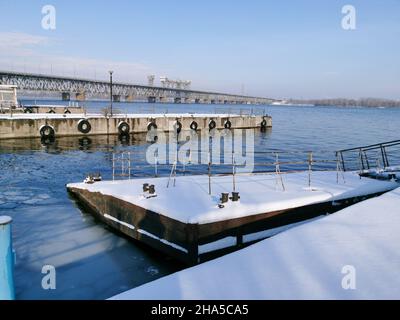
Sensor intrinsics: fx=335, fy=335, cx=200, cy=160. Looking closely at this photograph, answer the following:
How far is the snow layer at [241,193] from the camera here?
10367 mm

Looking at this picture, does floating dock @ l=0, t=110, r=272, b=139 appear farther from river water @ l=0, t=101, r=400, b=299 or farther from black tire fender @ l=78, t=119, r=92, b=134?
river water @ l=0, t=101, r=400, b=299

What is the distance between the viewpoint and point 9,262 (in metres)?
5.37

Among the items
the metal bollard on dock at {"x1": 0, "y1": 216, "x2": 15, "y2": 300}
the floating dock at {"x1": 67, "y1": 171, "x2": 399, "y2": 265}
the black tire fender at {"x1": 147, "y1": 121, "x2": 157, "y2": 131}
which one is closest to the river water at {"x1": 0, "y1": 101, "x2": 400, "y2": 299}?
the floating dock at {"x1": 67, "y1": 171, "x2": 399, "y2": 265}

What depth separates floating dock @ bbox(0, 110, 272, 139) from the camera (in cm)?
3829

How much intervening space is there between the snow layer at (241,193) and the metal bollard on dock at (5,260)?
5.04 metres

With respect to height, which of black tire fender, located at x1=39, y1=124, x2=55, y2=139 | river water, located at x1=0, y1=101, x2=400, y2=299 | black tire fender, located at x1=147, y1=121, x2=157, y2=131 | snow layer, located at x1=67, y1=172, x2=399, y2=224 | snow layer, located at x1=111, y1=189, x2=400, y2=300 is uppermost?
black tire fender, located at x1=147, y1=121, x2=157, y2=131

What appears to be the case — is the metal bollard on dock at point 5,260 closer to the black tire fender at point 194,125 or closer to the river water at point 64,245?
the river water at point 64,245

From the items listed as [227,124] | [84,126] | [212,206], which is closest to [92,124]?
[84,126]

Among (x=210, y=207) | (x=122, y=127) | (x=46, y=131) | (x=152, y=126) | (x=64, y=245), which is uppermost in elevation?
(x=152, y=126)

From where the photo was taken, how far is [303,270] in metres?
6.61

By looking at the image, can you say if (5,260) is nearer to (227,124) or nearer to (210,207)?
(210,207)

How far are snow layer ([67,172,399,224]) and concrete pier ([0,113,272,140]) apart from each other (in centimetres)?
2711

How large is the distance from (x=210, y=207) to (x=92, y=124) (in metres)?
35.9
